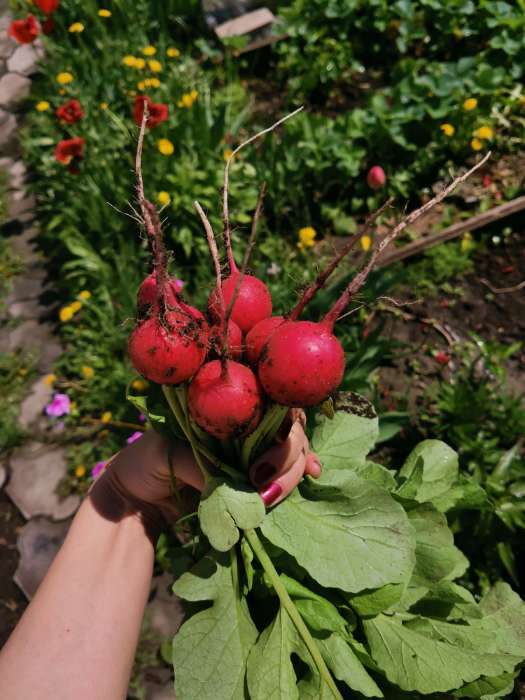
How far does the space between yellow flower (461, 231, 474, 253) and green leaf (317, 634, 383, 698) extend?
182 cm

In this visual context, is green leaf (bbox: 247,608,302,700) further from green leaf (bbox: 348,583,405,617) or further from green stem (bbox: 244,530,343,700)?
green leaf (bbox: 348,583,405,617)

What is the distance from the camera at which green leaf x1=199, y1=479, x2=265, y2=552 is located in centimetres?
85

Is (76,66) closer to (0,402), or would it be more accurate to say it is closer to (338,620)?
(0,402)

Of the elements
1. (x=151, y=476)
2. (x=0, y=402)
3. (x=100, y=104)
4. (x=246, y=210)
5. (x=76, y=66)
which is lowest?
(x=0, y=402)

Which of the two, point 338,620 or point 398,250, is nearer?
point 338,620

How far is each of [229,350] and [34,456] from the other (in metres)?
1.65

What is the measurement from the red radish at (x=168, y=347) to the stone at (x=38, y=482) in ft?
4.74

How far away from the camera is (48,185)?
2715mm

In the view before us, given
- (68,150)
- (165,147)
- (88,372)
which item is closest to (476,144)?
(165,147)

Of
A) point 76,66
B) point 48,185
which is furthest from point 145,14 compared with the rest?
point 48,185

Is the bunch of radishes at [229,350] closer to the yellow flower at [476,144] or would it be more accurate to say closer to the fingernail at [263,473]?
the fingernail at [263,473]

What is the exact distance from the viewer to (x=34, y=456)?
2.12m

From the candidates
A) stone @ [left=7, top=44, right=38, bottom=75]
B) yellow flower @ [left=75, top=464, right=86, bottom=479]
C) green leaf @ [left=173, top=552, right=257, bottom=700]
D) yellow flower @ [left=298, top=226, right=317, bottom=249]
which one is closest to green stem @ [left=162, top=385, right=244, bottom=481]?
green leaf @ [left=173, top=552, right=257, bottom=700]

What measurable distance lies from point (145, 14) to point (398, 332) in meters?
2.37
